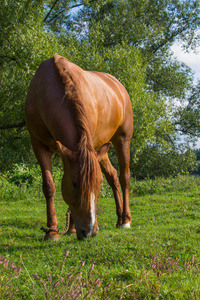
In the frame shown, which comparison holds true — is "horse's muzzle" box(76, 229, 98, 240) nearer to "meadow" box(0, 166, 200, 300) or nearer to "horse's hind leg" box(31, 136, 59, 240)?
"meadow" box(0, 166, 200, 300)

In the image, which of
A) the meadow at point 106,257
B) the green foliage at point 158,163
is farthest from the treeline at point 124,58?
the meadow at point 106,257

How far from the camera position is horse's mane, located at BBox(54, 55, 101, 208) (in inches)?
134

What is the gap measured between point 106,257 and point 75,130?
1.45 metres

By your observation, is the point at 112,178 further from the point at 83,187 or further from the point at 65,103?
the point at 83,187

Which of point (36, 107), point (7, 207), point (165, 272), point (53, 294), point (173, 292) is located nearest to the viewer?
point (53, 294)

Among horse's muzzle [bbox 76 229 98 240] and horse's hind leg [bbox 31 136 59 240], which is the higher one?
horse's hind leg [bbox 31 136 59 240]

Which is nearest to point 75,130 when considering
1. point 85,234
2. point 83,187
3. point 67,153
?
point 67,153

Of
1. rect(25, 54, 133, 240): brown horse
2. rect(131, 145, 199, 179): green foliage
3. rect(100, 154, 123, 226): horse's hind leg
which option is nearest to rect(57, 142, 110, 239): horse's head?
rect(25, 54, 133, 240): brown horse

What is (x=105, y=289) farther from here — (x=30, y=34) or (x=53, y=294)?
(x=30, y=34)

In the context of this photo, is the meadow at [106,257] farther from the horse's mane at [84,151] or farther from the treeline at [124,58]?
the treeline at [124,58]

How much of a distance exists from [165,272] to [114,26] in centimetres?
2016

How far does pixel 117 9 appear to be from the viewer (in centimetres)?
2100

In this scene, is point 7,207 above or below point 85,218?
below

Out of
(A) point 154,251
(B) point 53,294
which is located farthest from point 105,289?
(A) point 154,251
